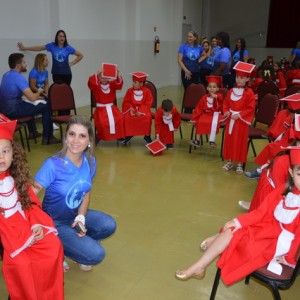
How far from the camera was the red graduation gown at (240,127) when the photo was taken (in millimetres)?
4305

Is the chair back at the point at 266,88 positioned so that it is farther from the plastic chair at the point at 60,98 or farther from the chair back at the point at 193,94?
the plastic chair at the point at 60,98

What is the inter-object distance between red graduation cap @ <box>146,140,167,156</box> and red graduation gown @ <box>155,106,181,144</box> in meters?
0.19

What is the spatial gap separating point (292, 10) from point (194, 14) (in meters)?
4.25

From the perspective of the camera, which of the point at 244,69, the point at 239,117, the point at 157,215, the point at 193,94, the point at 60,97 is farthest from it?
the point at 193,94

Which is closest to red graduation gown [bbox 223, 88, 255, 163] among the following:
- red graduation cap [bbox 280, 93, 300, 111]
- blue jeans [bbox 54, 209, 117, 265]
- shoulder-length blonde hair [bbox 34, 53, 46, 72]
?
red graduation cap [bbox 280, 93, 300, 111]

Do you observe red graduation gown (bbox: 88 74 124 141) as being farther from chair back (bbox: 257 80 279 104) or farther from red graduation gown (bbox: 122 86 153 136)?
chair back (bbox: 257 80 279 104)

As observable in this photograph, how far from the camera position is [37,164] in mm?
4559

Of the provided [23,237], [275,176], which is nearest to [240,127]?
[275,176]

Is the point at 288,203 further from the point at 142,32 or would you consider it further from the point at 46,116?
the point at 142,32

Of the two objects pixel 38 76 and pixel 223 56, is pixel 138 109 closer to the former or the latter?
pixel 38 76

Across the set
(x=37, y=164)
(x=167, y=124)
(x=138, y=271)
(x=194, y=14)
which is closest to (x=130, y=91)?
(x=167, y=124)

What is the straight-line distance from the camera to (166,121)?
5.16m

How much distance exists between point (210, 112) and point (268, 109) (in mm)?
771

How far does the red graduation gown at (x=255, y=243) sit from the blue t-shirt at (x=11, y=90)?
3.92 m
